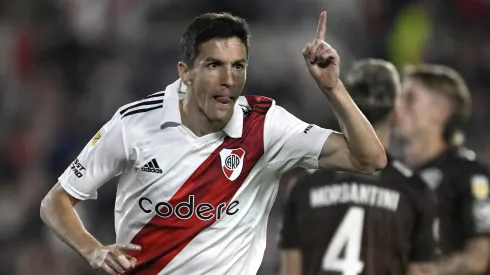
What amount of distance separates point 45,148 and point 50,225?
6.52 metres

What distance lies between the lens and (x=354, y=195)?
5.56 m

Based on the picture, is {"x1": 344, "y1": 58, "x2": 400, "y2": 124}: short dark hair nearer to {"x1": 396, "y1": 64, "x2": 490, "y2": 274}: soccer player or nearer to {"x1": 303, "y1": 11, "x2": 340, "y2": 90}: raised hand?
{"x1": 396, "y1": 64, "x2": 490, "y2": 274}: soccer player

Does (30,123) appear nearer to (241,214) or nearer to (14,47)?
(14,47)

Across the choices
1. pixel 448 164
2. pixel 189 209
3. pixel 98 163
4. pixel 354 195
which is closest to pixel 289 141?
pixel 189 209

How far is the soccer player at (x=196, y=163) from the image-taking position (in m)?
4.55

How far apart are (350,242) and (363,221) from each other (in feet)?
0.40

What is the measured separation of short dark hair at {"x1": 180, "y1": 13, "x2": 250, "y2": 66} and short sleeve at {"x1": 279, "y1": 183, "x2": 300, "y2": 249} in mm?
1283

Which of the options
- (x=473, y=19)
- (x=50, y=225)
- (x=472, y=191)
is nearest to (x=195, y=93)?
(x=50, y=225)

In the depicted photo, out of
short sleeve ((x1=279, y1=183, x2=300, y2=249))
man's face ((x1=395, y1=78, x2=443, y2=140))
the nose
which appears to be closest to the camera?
the nose

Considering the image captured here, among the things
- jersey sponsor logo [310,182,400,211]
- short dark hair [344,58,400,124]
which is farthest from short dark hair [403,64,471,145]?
jersey sponsor logo [310,182,400,211]

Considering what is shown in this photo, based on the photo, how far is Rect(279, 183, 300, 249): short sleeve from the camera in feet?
18.6

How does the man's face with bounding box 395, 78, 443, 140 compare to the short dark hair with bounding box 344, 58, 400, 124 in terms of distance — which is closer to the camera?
the short dark hair with bounding box 344, 58, 400, 124

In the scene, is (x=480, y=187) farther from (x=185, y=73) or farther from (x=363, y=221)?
(x=185, y=73)

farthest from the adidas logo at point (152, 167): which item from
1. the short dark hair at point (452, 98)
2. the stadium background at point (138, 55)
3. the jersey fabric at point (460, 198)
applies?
the stadium background at point (138, 55)
